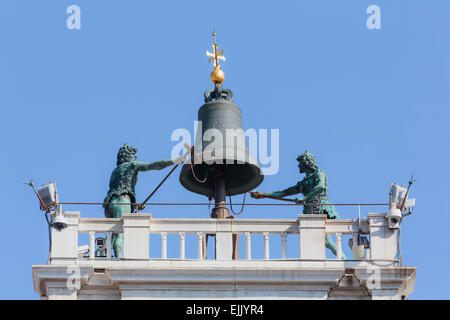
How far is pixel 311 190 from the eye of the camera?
4666 cm

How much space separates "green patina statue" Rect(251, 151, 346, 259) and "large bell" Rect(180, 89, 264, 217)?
696 mm

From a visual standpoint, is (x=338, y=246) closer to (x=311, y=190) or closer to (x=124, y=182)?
(x=311, y=190)

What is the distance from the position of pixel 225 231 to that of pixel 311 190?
12.1 feet

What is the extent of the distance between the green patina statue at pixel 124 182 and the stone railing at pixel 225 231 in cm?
194

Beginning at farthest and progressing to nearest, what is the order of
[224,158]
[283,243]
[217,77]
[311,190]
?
1. [217,77]
2. [311,190]
3. [224,158]
4. [283,243]

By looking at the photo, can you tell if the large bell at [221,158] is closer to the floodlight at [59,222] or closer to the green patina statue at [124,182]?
the green patina statue at [124,182]

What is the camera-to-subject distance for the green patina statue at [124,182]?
45787mm

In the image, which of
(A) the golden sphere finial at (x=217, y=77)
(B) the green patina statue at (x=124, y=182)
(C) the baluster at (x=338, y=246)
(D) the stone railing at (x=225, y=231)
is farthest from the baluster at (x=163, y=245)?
(A) the golden sphere finial at (x=217, y=77)

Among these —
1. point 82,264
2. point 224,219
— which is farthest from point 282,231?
point 82,264

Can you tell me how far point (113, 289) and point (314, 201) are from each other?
18.3ft

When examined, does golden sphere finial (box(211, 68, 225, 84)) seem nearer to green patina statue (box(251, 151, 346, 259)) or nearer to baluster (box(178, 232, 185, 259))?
green patina statue (box(251, 151, 346, 259))

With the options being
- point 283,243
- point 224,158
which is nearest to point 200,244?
point 283,243
